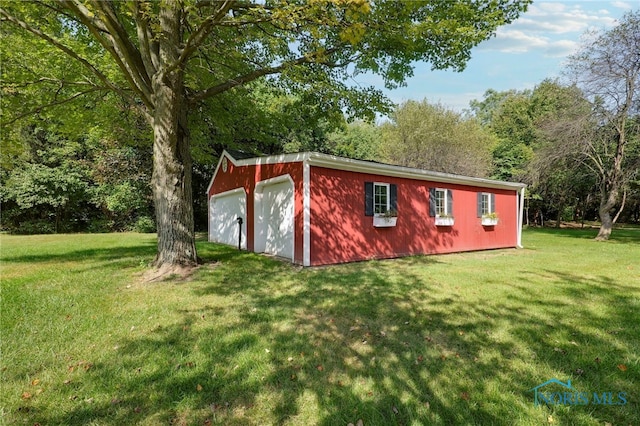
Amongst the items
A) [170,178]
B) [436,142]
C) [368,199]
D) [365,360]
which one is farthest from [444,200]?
[436,142]

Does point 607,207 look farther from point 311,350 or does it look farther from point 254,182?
point 311,350

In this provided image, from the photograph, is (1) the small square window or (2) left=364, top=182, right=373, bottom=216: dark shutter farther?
(1) the small square window

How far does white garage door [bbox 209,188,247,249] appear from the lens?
10062mm

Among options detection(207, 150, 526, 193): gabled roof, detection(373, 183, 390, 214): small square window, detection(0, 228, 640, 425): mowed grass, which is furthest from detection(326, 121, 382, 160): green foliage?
detection(0, 228, 640, 425): mowed grass

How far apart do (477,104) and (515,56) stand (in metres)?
39.4

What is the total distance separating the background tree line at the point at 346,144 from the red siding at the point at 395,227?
1782 mm

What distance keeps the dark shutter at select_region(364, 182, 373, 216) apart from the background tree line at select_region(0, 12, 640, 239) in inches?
70.5

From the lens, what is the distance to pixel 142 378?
2.50m

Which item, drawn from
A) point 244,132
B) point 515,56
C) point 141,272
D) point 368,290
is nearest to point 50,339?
point 141,272

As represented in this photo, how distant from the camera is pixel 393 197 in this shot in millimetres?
8688

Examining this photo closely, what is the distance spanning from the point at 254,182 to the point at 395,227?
425 cm

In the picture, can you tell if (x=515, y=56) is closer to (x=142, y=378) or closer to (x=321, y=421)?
(x=321, y=421)

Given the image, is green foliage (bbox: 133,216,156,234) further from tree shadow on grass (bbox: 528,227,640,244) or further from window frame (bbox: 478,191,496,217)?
tree shadow on grass (bbox: 528,227,640,244)

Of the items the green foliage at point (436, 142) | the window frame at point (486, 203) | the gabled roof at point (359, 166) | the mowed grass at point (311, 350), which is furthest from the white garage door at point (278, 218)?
the green foliage at point (436, 142)
